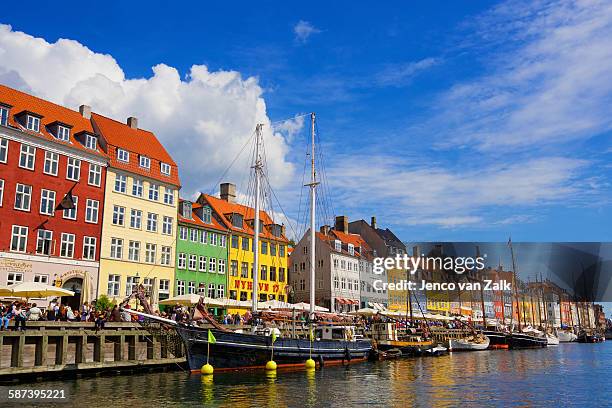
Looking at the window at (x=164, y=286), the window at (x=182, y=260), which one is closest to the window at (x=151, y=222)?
the window at (x=182, y=260)

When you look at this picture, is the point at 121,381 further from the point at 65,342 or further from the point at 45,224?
the point at 45,224

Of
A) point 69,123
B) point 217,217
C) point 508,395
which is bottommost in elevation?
point 508,395

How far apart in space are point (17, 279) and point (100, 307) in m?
6.60

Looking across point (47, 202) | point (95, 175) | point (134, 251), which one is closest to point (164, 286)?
point (134, 251)

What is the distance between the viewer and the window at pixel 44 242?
48.1m

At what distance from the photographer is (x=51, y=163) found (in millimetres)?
50312

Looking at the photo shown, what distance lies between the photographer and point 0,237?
45.4 meters

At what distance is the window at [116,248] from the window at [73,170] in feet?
21.7

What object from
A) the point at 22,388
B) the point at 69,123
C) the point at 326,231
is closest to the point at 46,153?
the point at 69,123

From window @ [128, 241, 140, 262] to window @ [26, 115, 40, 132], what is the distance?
13.5 metres

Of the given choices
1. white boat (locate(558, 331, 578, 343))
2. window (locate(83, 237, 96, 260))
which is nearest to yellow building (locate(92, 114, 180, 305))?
window (locate(83, 237, 96, 260))

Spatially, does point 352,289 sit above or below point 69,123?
below

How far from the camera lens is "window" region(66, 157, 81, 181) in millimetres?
51766

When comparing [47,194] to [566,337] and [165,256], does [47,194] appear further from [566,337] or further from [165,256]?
[566,337]
